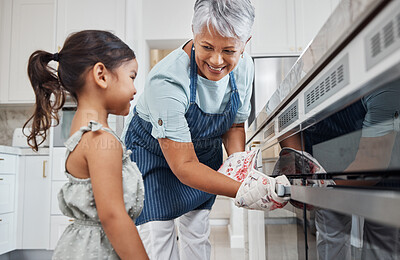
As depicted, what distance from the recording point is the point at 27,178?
308 centimetres

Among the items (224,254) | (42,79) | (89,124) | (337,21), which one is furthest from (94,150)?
(224,254)

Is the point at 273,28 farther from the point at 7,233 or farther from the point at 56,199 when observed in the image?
the point at 7,233

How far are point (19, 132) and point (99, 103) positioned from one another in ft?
9.15

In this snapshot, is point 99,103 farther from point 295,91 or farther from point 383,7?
point 383,7

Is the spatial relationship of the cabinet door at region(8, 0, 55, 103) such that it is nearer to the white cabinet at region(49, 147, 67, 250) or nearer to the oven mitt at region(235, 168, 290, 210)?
the white cabinet at region(49, 147, 67, 250)

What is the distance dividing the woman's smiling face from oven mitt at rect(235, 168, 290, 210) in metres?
0.33

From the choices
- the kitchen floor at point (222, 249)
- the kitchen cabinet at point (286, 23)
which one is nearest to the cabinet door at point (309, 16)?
the kitchen cabinet at point (286, 23)

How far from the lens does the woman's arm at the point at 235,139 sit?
1337mm

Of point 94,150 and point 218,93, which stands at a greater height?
point 218,93

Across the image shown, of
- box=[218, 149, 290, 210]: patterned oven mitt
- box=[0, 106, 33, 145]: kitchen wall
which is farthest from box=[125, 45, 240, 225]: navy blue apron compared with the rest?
box=[0, 106, 33, 145]: kitchen wall

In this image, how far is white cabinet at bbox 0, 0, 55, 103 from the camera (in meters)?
3.57

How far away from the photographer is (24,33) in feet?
11.9

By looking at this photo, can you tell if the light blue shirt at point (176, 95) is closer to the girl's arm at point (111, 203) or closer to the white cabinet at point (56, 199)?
the girl's arm at point (111, 203)

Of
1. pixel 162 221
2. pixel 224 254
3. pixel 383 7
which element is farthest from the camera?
pixel 224 254
